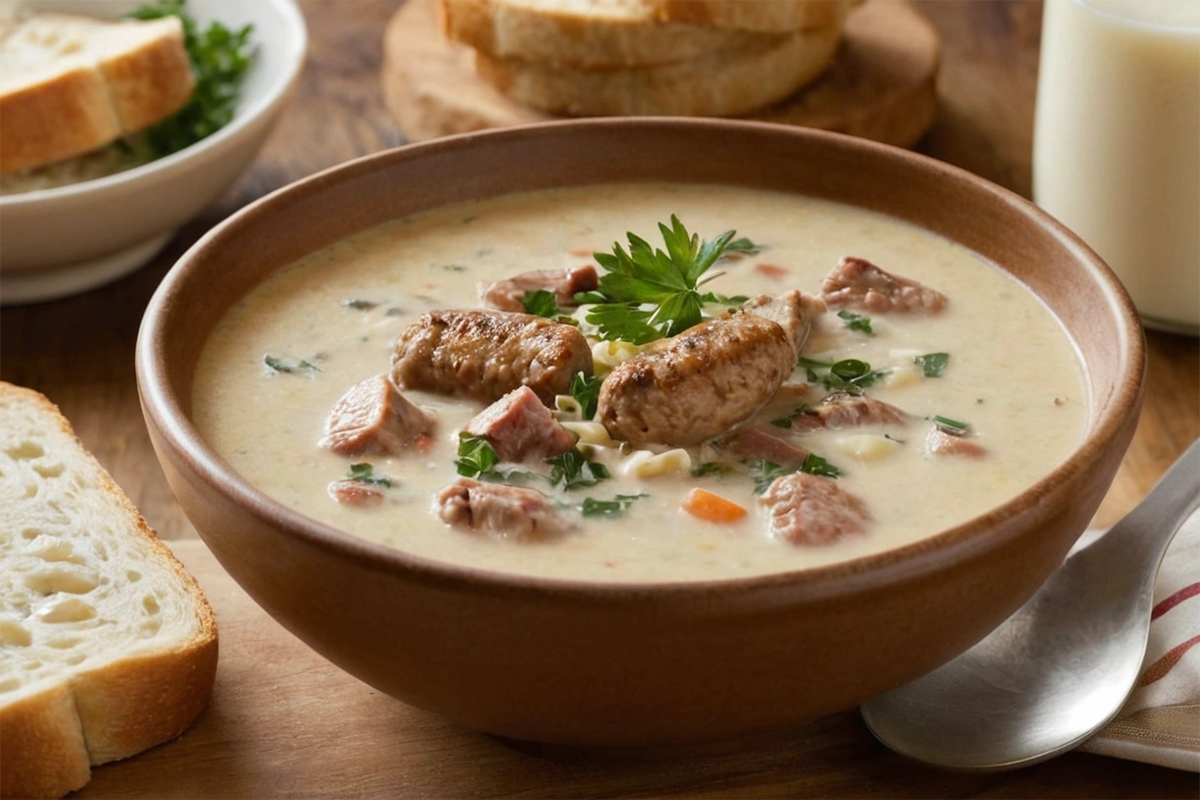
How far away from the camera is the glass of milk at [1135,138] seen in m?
3.64

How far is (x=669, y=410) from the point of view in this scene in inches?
93.0

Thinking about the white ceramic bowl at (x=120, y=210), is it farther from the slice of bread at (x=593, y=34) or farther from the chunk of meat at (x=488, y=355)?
the chunk of meat at (x=488, y=355)

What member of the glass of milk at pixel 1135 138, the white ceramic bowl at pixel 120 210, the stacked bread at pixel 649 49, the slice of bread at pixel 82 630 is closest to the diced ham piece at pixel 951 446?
the slice of bread at pixel 82 630

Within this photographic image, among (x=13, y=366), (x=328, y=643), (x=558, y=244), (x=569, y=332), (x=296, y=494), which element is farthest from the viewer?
(x=13, y=366)

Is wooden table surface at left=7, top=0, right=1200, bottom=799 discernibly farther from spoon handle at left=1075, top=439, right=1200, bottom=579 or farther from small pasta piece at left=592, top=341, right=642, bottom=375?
small pasta piece at left=592, top=341, right=642, bottom=375

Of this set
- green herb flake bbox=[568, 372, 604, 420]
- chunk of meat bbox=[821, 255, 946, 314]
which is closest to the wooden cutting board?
chunk of meat bbox=[821, 255, 946, 314]

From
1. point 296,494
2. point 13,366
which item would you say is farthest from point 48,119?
point 296,494

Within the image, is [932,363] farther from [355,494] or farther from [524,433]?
[355,494]

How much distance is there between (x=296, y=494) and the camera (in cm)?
234

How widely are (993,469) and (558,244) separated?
108 cm

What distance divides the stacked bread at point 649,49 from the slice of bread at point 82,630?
6.18 feet

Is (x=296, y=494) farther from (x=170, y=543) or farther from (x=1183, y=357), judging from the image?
(x=1183, y=357)

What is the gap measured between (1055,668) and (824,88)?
244 centimetres

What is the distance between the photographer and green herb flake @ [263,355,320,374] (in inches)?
106
